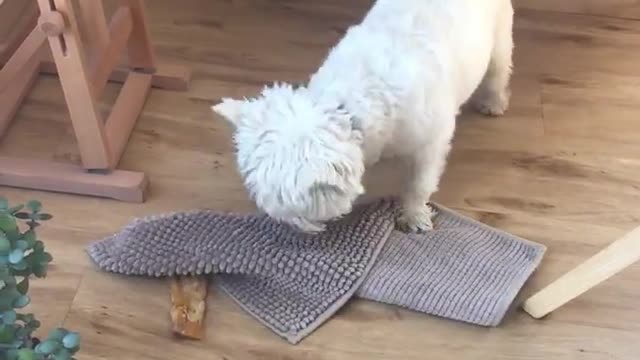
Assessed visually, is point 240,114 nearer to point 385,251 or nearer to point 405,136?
point 405,136

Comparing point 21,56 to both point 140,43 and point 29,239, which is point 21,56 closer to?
point 140,43

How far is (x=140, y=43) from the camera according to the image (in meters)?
2.07

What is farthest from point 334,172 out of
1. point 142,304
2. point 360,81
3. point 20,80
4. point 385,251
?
point 20,80

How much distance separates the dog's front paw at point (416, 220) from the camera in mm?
1776

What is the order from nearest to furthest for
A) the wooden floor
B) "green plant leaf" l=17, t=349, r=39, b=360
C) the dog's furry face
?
"green plant leaf" l=17, t=349, r=39, b=360 → the dog's furry face → the wooden floor

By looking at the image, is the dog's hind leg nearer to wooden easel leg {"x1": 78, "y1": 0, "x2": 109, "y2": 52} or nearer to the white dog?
the white dog

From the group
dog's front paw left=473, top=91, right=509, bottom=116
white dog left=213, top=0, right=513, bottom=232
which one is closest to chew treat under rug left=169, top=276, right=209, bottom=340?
white dog left=213, top=0, right=513, bottom=232

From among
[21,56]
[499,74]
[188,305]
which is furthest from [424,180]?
[21,56]

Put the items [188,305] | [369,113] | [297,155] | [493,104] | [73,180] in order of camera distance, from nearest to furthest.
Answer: [297,155]
[369,113]
[188,305]
[73,180]
[493,104]

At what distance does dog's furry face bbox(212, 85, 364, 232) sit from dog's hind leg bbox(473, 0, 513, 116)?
20.6 inches

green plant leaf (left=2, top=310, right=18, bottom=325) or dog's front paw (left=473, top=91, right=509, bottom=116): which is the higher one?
green plant leaf (left=2, top=310, right=18, bottom=325)

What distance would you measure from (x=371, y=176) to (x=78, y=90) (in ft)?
2.01

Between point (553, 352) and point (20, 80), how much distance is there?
1.33 metres

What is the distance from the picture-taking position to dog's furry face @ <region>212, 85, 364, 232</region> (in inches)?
55.7
